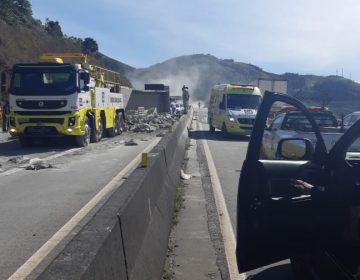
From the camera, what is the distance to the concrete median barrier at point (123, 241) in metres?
3.01

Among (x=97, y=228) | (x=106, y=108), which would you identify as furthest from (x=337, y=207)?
(x=106, y=108)

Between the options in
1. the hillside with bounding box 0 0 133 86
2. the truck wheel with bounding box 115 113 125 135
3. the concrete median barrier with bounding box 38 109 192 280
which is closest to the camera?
the concrete median barrier with bounding box 38 109 192 280

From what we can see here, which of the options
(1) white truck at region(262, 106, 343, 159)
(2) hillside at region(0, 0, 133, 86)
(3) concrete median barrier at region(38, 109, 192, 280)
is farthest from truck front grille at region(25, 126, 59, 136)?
(2) hillside at region(0, 0, 133, 86)

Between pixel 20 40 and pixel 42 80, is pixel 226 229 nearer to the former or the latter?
pixel 42 80

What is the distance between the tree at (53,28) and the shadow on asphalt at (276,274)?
247 feet

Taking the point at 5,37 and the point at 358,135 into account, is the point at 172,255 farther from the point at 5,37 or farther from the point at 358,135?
the point at 5,37

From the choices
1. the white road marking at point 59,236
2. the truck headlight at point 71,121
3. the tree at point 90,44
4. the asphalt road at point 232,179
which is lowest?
the asphalt road at point 232,179

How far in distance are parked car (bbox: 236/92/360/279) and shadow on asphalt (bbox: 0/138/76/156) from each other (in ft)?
44.9

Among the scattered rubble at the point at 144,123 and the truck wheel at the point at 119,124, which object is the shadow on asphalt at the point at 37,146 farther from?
the scattered rubble at the point at 144,123

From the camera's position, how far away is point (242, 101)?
86.9 feet

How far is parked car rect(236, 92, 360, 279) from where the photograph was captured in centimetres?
357

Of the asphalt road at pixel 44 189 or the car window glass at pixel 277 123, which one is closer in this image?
the asphalt road at pixel 44 189

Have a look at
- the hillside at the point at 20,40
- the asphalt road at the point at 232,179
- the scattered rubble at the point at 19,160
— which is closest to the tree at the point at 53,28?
the hillside at the point at 20,40

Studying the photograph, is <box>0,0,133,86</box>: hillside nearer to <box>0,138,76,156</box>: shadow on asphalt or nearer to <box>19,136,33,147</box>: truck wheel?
<box>0,138,76,156</box>: shadow on asphalt
